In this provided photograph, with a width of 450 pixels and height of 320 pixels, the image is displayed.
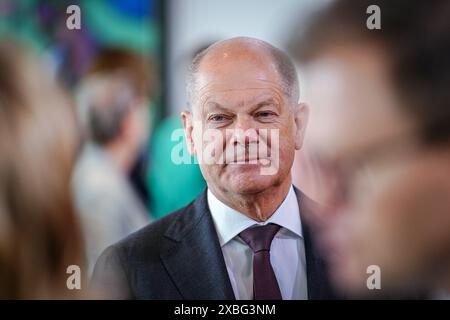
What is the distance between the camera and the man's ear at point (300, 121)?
2.38m

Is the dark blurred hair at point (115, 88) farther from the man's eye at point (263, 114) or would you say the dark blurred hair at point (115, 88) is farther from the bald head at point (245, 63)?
the man's eye at point (263, 114)

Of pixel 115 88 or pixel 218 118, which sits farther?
pixel 115 88

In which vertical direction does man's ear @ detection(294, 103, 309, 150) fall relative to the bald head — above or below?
below

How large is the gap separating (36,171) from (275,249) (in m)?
0.82

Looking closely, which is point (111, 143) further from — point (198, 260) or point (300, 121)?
point (300, 121)

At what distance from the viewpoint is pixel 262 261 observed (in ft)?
7.78

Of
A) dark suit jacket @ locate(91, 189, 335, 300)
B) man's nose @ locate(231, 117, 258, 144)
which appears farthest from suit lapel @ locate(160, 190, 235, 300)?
man's nose @ locate(231, 117, 258, 144)

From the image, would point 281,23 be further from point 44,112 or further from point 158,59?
point 44,112

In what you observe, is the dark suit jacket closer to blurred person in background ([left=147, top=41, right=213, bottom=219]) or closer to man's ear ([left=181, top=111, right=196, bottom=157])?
blurred person in background ([left=147, top=41, right=213, bottom=219])

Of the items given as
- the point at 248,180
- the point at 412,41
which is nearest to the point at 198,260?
the point at 248,180

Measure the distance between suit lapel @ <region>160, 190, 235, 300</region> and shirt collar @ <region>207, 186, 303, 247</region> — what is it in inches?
0.8

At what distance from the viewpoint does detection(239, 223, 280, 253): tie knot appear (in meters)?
2.38

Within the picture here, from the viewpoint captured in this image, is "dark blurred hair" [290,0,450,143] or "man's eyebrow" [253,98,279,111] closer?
"man's eyebrow" [253,98,279,111]

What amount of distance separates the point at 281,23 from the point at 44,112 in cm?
82
